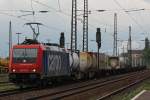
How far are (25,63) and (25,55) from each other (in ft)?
2.06

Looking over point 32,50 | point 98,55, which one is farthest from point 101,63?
point 32,50

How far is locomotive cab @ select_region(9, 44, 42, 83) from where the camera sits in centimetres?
3119

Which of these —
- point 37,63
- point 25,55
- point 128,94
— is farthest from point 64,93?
point 25,55

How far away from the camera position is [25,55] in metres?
32.1

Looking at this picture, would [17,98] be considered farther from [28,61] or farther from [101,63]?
[101,63]

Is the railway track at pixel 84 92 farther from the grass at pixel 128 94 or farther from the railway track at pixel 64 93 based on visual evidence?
the grass at pixel 128 94

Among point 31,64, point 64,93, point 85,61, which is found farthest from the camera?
point 85,61

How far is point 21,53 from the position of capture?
3209 cm

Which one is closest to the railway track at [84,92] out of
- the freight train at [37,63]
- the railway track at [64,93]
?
the railway track at [64,93]

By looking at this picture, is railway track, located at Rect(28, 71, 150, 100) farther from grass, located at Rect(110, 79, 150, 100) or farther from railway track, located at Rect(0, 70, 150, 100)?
grass, located at Rect(110, 79, 150, 100)

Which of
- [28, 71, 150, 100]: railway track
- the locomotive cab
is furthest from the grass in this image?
the locomotive cab

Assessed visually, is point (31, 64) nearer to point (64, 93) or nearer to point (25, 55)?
point (25, 55)

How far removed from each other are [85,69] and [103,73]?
14.8 metres

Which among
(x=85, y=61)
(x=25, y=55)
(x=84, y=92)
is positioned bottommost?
(x=84, y=92)
